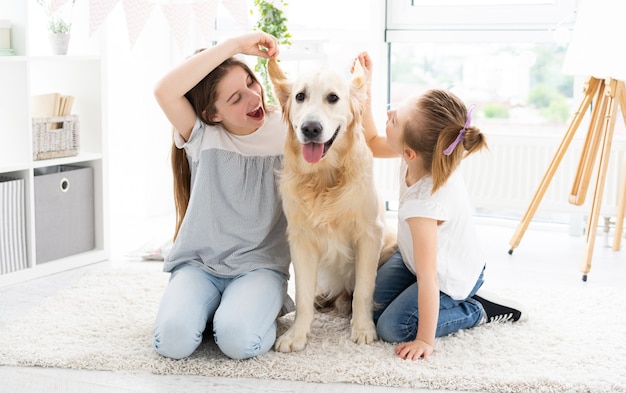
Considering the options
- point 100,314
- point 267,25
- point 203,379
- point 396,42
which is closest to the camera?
point 203,379

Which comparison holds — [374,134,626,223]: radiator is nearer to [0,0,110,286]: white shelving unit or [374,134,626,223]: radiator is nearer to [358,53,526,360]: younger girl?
[358,53,526,360]: younger girl

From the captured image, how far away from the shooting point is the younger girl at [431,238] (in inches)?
83.8

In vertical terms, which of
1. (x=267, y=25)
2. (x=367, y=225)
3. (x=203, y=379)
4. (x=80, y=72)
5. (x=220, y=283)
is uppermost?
(x=267, y=25)

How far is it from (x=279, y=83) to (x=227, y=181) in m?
0.35

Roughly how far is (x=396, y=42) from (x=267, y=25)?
90cm

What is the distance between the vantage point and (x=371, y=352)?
2172 mm

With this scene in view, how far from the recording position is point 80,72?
10.6 feet

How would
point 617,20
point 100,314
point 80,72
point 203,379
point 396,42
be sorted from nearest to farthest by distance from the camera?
point 203,379 → point 100,314 → point 617,20 → point 80,72 → point 396,42

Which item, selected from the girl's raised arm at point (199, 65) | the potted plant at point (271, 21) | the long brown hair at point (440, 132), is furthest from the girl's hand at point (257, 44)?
the potted plant at point (271, 21)

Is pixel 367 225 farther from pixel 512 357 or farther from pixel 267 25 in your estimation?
pixel 267 25

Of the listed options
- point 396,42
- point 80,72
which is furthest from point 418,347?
point 396,42

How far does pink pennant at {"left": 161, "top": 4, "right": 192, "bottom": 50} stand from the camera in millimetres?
2947

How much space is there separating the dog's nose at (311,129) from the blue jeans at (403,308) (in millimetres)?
575

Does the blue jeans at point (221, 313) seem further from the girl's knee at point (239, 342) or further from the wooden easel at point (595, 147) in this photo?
the wooden easel at point (595, 147)
